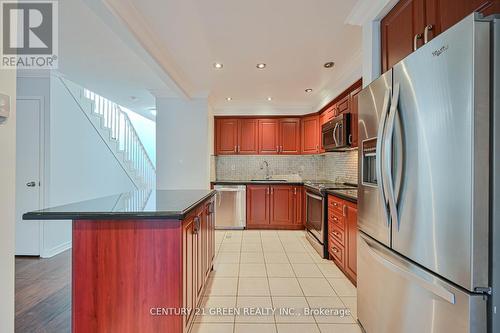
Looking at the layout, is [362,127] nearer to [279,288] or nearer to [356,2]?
[356,2]

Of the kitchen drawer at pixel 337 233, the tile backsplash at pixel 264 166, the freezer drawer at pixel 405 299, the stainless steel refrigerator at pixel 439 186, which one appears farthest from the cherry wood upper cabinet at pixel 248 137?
the stainless steel refrigerator at pixel 439 186

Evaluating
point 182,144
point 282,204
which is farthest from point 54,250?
point 282,204

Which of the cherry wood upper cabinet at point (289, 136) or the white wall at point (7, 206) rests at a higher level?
the cherry wood upper cabinet at point (289, 136)

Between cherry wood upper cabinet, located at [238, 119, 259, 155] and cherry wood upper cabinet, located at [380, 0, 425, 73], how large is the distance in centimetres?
349

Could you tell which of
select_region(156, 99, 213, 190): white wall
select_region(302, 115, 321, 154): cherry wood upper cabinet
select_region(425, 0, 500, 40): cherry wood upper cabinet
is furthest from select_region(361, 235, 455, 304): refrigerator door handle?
select_region(302, 115, 321, 154): cherry wood upper cabinet

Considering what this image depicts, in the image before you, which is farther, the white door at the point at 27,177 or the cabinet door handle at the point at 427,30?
the white door at the point at 27,177

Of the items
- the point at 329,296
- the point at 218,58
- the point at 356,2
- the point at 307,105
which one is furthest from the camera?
the point at 307,105

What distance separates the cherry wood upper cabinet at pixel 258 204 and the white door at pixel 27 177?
3.21m

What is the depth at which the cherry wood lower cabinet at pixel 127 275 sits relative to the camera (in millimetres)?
1529

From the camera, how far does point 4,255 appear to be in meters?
1.03

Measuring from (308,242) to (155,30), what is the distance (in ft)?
11.7

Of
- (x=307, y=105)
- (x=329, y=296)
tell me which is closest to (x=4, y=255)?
(x=329, y=296)

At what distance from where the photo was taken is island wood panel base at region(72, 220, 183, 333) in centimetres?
153

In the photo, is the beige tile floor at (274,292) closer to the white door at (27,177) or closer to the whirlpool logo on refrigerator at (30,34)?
the whirlpool logo on refrigerator at (30,34)
